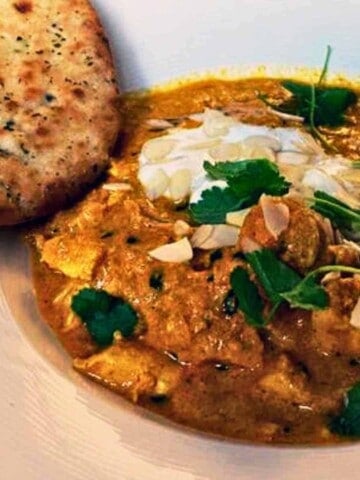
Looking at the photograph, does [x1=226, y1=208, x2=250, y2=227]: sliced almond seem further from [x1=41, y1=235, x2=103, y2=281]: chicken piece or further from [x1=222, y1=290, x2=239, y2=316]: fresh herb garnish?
[x1=41, y1=235, x2=103, y2=281]: chicken piece

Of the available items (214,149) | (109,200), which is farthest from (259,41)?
(109,200)

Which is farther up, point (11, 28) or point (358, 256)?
point (11, 28)

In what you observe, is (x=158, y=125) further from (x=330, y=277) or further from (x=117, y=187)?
(x=330, y=277)

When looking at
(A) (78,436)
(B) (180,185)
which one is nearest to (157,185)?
(B) (180,185)

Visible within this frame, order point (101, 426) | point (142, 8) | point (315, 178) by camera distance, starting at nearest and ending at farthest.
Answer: point (101, 426)
point (315, 178)
point (142, 8)

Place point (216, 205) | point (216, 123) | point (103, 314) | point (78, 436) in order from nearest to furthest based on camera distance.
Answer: point (78, 436) < point (103, 314) < point (216, 205) < point (216, 123)

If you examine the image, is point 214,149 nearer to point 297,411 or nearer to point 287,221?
point 287,221

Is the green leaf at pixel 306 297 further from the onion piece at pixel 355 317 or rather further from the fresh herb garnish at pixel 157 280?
the fresh herb garnish at pixel 157 280

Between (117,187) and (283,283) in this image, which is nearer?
(283,283)
